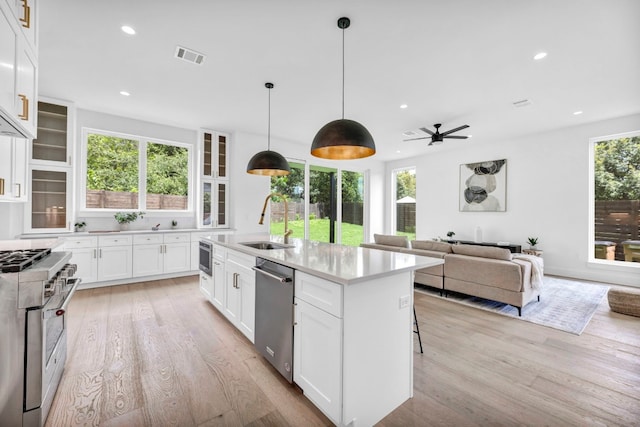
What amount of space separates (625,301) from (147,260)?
700 cm

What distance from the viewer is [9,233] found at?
3836 mm

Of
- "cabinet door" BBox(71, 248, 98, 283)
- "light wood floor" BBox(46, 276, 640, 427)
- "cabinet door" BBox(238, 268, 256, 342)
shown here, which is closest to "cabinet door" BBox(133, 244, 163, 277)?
"cabinet door" BBox(71, 248, 98, 283)

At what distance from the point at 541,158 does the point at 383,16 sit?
541 centimetres

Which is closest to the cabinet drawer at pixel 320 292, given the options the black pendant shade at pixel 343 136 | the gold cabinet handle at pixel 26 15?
the black pendant shade at pixel 343 136

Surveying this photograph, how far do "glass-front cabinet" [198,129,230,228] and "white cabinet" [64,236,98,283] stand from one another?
1.77 meters

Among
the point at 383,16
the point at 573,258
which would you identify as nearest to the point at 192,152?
the point at 383,16

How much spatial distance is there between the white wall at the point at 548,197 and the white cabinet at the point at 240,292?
612 centimetres

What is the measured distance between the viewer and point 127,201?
5137 mm

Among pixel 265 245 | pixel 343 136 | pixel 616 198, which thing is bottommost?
pixel 265 245

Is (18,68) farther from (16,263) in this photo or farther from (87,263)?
(87,263)

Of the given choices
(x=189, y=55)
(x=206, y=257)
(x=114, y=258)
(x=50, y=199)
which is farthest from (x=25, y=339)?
(x=50, y=199)

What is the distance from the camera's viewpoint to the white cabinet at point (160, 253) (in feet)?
15.6

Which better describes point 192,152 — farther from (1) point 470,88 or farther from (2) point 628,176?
(2) point 628,176

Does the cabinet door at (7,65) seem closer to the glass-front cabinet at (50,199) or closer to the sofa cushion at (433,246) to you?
the glass-front cabinet at (50,199)
